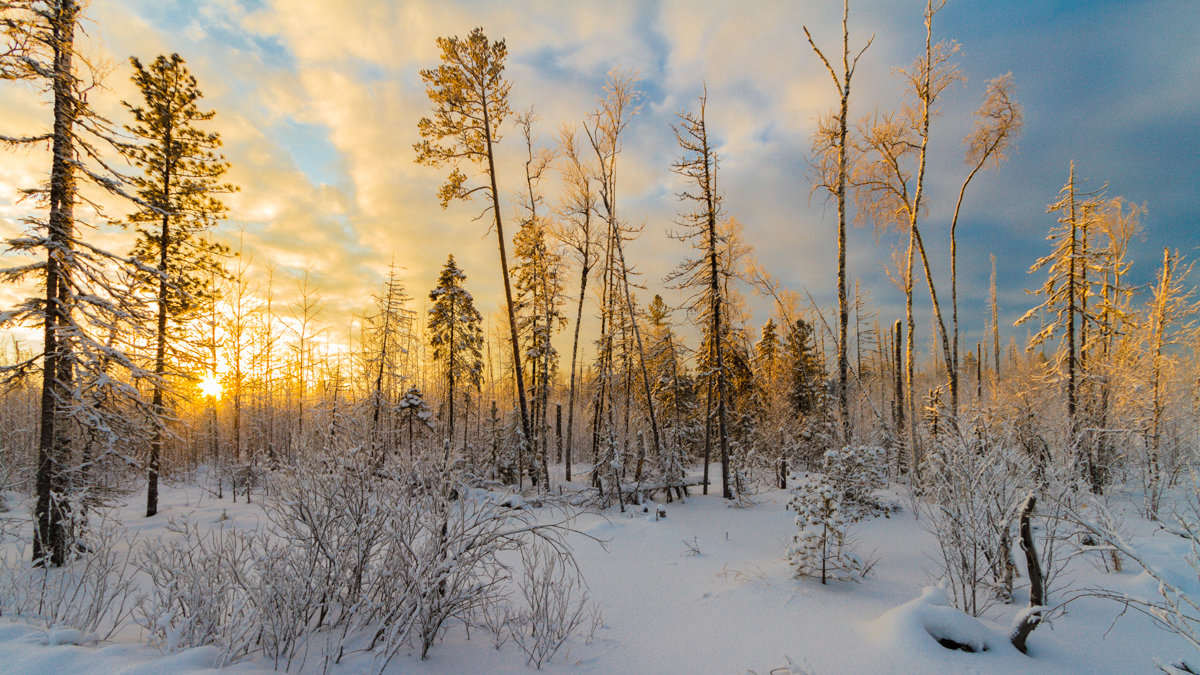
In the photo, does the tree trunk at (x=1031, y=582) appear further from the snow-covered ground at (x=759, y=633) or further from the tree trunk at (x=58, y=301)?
the tree trunk at (x=58, y=301)

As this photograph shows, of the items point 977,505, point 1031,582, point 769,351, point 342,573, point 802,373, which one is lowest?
point 1031,582

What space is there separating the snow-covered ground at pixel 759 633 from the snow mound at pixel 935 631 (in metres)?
0.01

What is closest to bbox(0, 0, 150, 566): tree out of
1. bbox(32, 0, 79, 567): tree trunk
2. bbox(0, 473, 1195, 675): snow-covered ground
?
bbox(32, 0, 79, 567): tree trunk

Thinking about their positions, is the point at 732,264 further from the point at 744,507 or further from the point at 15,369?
the point at 15,369

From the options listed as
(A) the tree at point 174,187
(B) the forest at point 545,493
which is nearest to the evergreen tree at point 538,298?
(B) the forest at point 545,493

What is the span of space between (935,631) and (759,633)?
6.68 feet

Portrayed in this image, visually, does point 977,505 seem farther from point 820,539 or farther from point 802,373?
point 802,373

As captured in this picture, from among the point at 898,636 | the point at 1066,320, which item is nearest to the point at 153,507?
the point at 898,636

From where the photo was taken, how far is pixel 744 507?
1428cm

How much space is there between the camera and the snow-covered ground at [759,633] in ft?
13.2

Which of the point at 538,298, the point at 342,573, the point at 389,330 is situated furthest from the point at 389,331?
the point at 342,573

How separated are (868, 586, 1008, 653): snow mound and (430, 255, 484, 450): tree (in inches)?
780

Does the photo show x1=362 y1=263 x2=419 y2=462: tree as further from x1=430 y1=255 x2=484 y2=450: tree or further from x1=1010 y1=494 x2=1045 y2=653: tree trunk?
x1=1010 y1=494 x2=1045 y2=653: tree trunk

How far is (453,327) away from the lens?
22.8 metres
